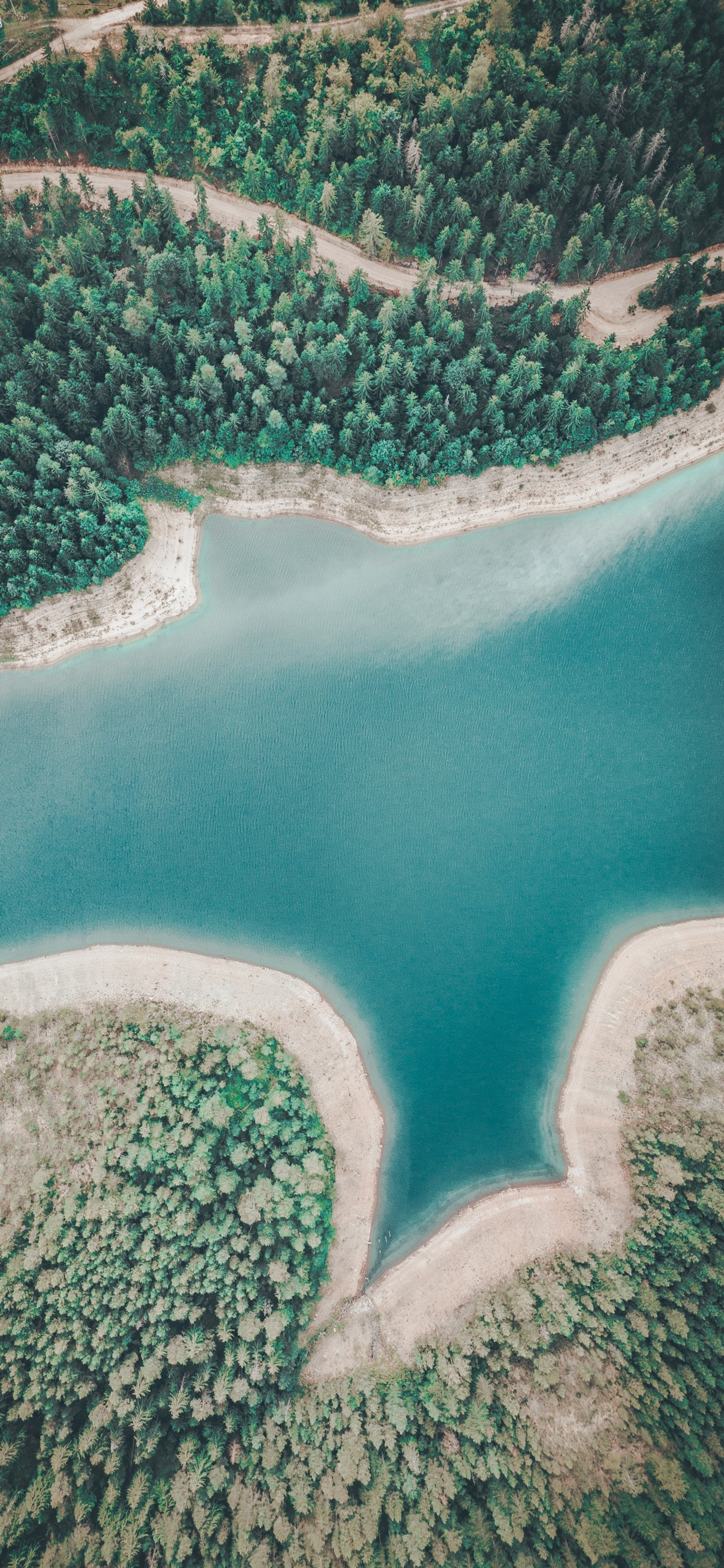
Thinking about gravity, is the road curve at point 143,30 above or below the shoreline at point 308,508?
above

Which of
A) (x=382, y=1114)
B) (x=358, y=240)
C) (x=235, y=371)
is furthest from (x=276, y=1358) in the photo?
(x=358, y=240)

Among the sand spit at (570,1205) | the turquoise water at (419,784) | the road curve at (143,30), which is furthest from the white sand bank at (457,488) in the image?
the sand spit at (570,1205)

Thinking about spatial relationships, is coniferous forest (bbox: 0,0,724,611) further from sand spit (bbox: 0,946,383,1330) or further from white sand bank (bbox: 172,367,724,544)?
sand spit (bbox: 0,946,383,1330)

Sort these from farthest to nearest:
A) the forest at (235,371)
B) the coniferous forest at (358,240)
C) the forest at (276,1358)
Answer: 1. the coniferous forest at (358,240)
2. the forest at (235,371)
3. the forest at (276,1358)

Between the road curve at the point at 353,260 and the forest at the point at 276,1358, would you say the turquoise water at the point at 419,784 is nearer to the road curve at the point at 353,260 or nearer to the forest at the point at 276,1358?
the forest at the point at 276,1358

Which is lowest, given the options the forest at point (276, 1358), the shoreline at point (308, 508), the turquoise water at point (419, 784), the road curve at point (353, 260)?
the forest at point (276, 1358)

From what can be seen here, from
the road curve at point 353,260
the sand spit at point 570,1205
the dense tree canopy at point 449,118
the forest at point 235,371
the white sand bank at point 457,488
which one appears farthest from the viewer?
the white sand bank at point 457,488

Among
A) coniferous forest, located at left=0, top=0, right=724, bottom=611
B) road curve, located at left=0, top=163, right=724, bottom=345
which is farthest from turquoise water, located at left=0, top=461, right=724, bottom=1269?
road curve, located at left=0, top=163, right=724, bottom=345
